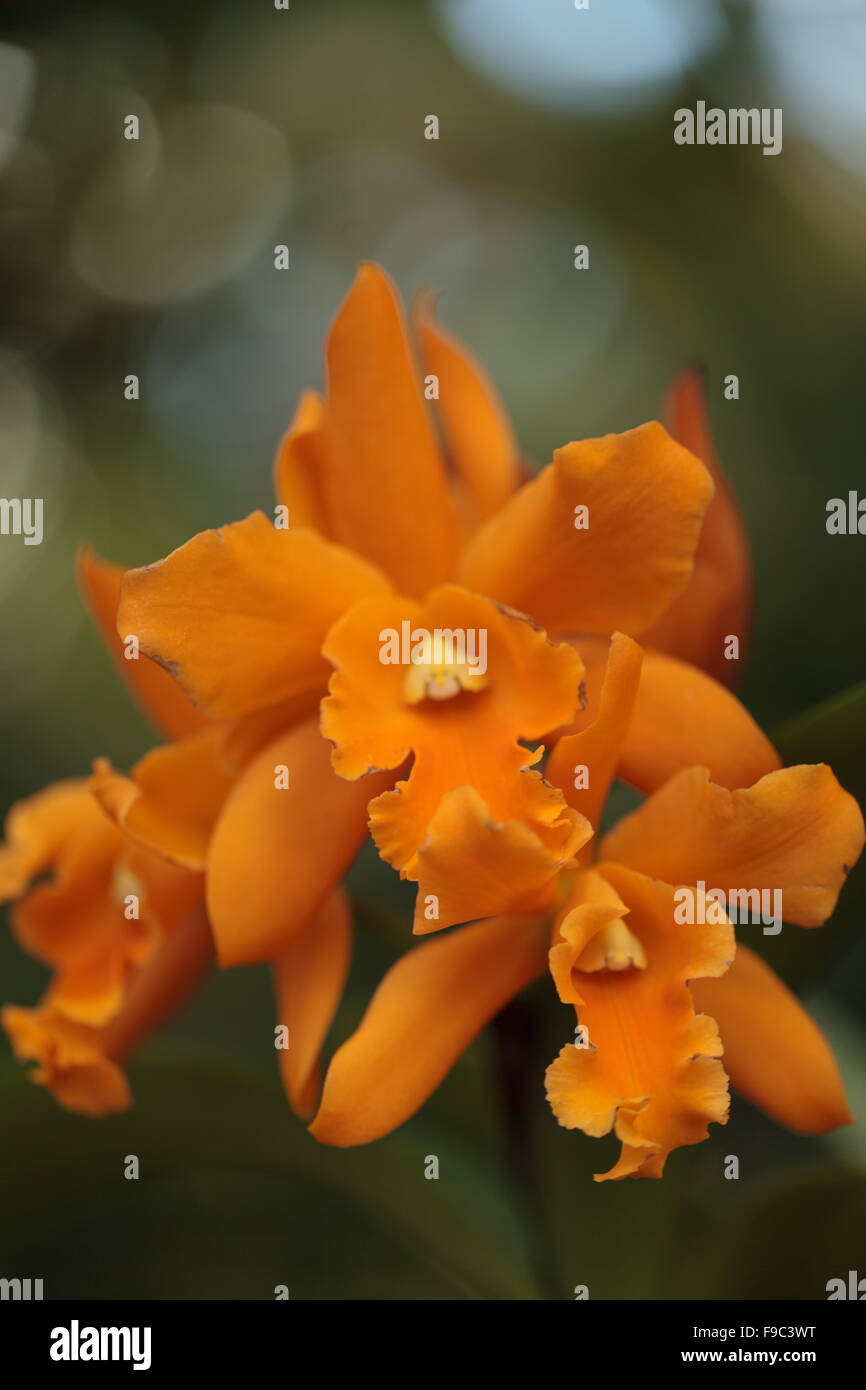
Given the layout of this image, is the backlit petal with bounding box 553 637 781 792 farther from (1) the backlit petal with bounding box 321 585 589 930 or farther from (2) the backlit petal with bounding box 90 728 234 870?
(2) the backlit petal with bounding box 90 728 234 870

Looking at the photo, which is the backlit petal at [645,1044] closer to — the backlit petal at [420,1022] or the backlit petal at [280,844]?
the backlit petal at [420,1022]

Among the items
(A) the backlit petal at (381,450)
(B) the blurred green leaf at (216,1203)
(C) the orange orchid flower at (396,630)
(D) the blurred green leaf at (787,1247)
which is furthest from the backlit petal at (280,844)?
(D) the blurred green leaf at (787,1247)

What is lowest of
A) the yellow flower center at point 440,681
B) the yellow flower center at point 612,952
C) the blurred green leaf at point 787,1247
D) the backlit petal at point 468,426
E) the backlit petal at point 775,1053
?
the blurred green leaf at point 787,1247

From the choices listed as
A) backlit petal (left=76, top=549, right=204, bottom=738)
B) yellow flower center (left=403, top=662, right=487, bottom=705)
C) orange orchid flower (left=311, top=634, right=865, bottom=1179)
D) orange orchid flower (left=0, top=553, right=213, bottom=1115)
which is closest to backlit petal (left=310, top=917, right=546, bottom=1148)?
orange orchid flower (left=311, top=634, right=865, bottom=1179)

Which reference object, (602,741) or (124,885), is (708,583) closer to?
(602,741)

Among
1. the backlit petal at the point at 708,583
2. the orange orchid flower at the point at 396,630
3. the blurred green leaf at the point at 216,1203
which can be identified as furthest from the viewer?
the blurred green leaf at the point at 216,1203
